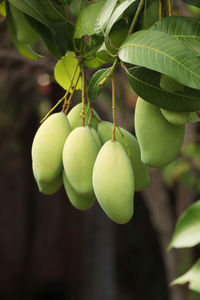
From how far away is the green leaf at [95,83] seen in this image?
62cm

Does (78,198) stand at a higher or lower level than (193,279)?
higher

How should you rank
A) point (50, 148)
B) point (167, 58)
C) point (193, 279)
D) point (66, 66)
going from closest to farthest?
point (167, 58)
point (50, 148)
point (66, 66)
point (193, 279)

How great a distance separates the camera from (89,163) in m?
0.59

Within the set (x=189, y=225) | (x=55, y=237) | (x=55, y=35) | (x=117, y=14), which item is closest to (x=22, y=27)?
(x=55, y=35)

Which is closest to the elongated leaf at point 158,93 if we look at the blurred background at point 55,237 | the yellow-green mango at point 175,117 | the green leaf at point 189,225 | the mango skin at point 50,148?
the yellow-green mango at point 175,117

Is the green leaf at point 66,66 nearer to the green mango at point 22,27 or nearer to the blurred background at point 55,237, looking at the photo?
the green mango at point 22,27

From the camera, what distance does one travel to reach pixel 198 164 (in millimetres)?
2244

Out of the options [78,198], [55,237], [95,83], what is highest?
[95,83]

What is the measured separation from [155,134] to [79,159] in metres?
0.09

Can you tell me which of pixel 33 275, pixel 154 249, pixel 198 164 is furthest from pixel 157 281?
pixel 198 164

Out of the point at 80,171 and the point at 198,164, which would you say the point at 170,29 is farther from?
the point at 198,164

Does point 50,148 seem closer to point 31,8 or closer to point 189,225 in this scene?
point 31,8

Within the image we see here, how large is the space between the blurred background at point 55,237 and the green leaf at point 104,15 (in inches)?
70.9

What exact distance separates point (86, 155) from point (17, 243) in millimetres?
3431
